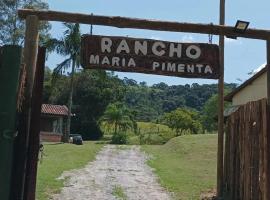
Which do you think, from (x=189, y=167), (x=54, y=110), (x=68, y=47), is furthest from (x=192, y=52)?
(x=54, y=110)

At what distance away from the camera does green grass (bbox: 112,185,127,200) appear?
13.3 m

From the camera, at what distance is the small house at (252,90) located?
91.8ft

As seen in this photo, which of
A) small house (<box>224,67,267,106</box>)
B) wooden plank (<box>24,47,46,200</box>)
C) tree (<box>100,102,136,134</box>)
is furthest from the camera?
tree (<box>100,102,136,134</box>)

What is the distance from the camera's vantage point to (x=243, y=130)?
1188cm

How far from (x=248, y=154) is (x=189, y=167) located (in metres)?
13.2

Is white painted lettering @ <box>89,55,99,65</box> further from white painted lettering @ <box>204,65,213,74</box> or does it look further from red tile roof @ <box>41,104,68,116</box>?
red tile roof @ <box>41,104,68,116</box>

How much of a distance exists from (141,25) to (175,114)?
177 ft

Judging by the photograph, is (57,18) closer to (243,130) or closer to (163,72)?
(163,72)

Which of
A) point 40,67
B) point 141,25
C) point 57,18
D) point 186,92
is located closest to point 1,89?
point 40,67

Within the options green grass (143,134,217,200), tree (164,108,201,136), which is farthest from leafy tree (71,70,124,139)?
green grass (143,134,217,200)

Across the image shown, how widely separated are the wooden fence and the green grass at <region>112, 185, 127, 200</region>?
2539 millimetres

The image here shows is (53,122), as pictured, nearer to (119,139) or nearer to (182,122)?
(119,139)

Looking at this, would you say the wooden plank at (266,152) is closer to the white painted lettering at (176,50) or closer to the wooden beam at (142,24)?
the wooden beam at (142,24)

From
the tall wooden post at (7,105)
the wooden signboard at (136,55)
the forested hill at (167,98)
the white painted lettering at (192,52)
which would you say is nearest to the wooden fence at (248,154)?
the white painted lettering at (192,52)
